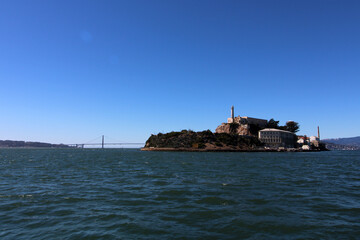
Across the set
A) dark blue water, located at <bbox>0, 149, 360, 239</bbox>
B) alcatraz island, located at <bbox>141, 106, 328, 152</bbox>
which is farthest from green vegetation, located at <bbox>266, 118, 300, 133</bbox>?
dark blue water, located at <bbox>0, 149, 360, 239</bbox>

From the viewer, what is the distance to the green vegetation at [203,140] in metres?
138

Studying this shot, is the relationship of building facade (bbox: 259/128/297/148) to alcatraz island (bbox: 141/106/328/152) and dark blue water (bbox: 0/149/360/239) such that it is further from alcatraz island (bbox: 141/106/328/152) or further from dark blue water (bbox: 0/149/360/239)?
dark blue water (bbox: 0/149/360/239)

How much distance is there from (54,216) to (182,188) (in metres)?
9.79

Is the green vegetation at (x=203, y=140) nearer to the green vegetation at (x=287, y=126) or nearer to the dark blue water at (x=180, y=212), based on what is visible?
the green vegetation at (x=287, y=126)

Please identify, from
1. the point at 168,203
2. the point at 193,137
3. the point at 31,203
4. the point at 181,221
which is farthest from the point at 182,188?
the point at 193,137

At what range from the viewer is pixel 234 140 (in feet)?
463

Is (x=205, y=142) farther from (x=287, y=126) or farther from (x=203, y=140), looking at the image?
(x=287, y=126)

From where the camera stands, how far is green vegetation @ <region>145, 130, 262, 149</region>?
452ft

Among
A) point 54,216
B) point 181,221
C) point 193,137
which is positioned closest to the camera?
point 181,221

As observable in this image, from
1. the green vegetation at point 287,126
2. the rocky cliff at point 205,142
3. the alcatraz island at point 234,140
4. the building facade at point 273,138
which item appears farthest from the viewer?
the green vegetation at point 287,126

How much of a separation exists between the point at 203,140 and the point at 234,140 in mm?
19821

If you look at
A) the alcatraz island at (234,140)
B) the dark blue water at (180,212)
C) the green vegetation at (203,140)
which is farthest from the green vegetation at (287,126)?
the dark blue water at (180,212)

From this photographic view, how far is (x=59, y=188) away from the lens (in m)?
19.1

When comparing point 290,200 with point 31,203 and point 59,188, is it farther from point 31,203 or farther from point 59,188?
point 59,188
